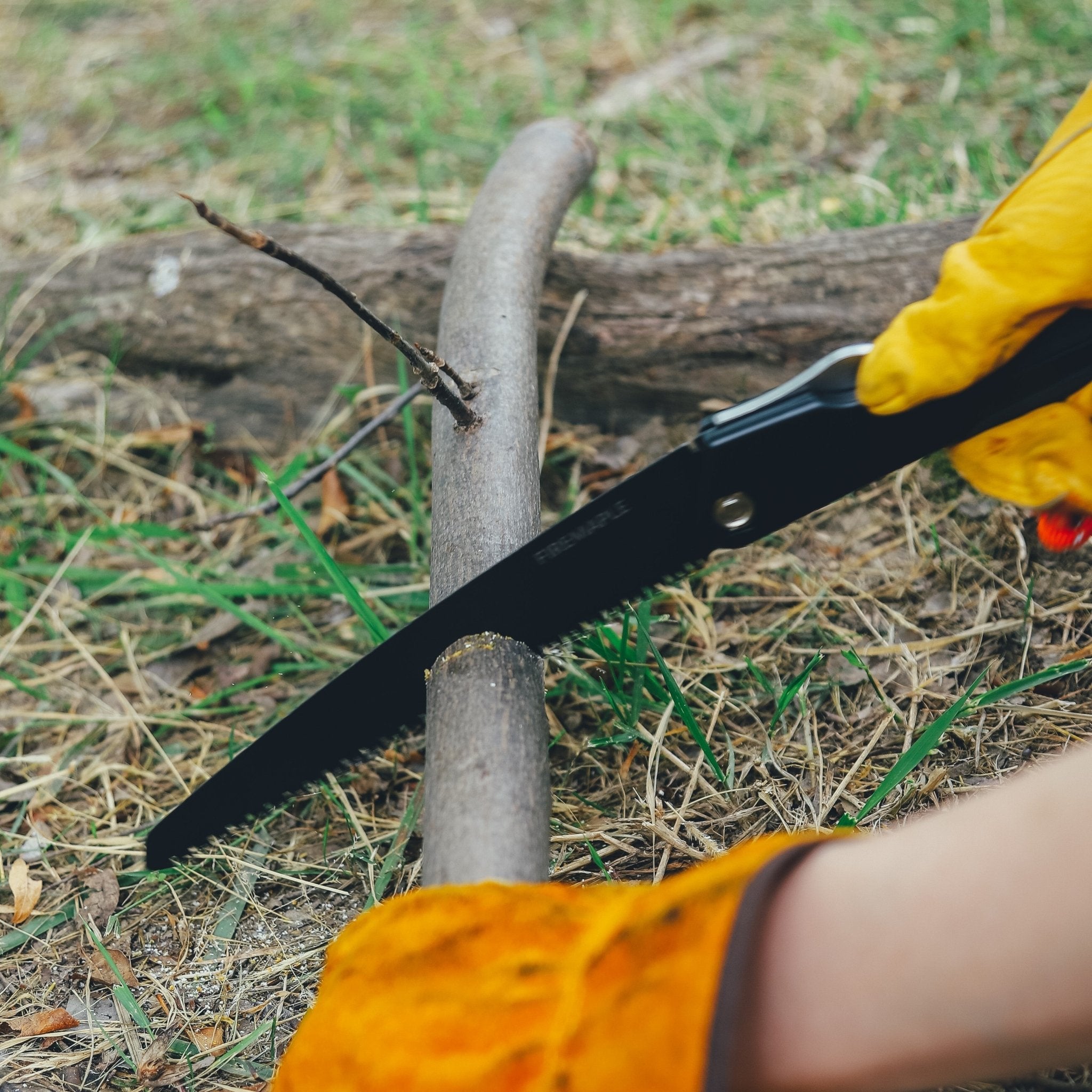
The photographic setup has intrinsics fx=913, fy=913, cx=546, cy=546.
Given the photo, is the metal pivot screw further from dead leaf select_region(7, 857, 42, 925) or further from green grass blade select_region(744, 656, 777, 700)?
dead leaf select_region(7, 857, 42, 925)

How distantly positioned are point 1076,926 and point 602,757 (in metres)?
1.09

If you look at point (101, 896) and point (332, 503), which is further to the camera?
point (332, 503)

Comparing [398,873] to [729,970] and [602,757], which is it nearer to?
[602,757]

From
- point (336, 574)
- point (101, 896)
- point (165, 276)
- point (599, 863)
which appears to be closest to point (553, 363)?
point (336, 574)

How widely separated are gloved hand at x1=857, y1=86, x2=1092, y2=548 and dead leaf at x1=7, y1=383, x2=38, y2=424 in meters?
2.36

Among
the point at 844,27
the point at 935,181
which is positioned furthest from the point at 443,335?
the point at 844,27

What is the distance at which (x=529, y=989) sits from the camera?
0.89 metres

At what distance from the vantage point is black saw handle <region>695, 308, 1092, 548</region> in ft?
3.98

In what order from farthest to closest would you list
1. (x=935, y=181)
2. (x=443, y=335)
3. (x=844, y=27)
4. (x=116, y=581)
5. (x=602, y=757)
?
(x=844, y=27) → (x=935, y=181) → (x=116, y=581) → (x=443, y=335) → (x=602, y=757)

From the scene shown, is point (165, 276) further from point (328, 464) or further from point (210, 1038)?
point (210, 1038)

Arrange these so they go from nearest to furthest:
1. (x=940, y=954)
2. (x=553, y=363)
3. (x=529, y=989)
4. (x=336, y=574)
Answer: (x=940, y=954)
(x=529, y=989)
(x=336, y=574)
(x=553, y=363)

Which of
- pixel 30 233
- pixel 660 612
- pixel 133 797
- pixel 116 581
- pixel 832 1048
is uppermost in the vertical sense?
pixel 30 233

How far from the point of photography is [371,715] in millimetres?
1526

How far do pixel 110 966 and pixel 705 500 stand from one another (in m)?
1.26
